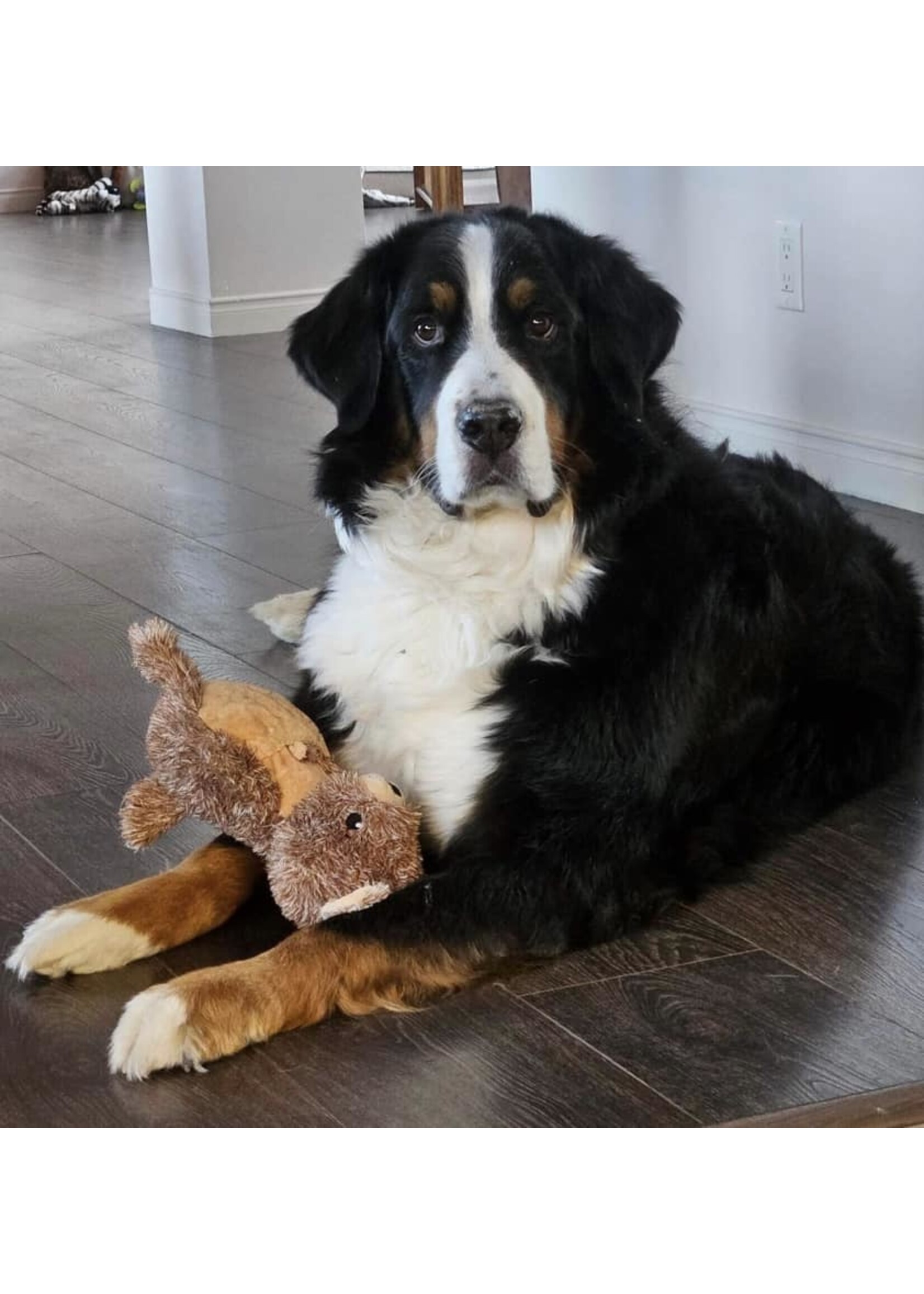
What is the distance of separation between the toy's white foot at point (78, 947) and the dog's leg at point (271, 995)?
0.14m

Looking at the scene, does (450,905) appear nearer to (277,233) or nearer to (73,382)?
(73,382)

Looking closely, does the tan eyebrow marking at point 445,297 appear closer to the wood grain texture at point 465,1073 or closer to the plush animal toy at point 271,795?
the plush animal toy at point 271,795

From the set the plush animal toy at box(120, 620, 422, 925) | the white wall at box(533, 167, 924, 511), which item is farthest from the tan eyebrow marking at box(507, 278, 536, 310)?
the white wall at box(533, 167, 924, 511)

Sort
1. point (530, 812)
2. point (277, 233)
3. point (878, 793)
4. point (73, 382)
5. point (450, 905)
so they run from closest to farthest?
1. point (450, 905)
2. point (530, 812)
3. point (878, 793)
4. point (73, 382)
5. point (277, 233)

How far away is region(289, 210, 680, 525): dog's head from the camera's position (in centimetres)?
221

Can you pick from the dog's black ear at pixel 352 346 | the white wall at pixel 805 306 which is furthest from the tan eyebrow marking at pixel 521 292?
the white wall at pixel 805 306

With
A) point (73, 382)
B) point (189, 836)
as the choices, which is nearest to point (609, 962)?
point (189, 836)

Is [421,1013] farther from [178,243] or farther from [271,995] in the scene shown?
[178,243]

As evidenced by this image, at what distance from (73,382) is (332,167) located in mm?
1742

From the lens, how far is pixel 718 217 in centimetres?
466

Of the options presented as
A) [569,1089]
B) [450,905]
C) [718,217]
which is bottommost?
[569,1089]

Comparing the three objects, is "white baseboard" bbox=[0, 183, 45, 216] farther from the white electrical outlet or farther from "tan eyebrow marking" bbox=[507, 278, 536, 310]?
"tan eyebrow marking" bbox=[507, 278, 536, 310]

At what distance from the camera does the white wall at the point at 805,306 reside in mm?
4180

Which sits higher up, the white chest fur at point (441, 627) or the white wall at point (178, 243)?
the white wall at point (178, 243)
